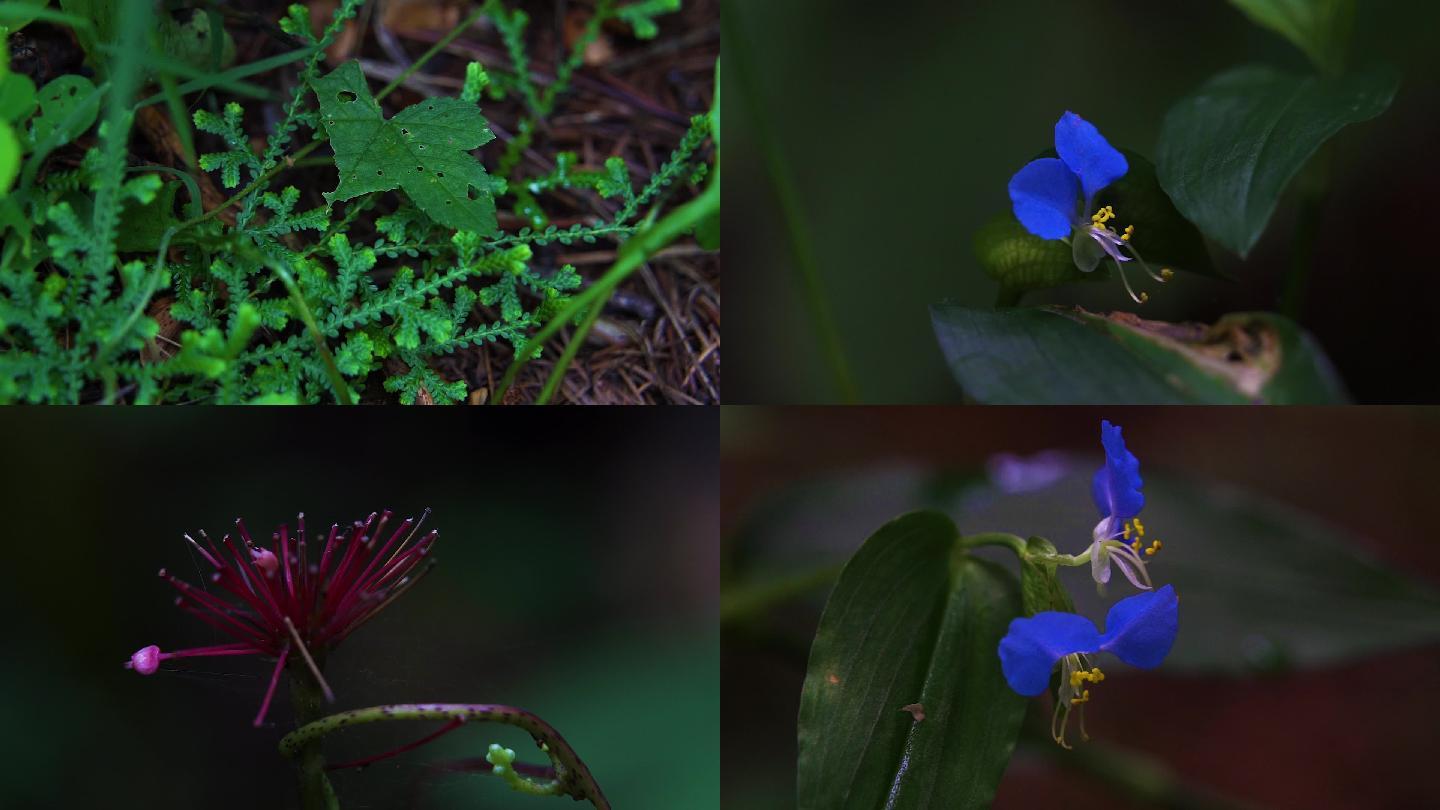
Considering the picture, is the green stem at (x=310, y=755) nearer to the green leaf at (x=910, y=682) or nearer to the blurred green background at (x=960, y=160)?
the green leaf at (x=910, y=682)

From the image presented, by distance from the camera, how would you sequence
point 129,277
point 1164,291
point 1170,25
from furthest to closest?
point 1170,25
point 1164,291
point 129,277

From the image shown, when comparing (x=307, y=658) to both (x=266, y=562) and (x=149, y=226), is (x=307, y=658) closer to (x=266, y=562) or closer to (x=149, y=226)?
(x=266, y=562)

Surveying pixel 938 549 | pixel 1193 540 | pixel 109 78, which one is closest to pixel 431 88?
pixel 109 78

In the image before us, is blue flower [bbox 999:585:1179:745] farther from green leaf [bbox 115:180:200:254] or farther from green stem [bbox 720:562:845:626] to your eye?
green leaf [bbox 115:180:200:254]

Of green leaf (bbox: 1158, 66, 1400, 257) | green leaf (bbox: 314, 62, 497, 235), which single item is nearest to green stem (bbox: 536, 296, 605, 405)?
green leaf (bbox: 314, 62, 497, 235)

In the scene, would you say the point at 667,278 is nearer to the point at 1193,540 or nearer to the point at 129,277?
the point at 129,277

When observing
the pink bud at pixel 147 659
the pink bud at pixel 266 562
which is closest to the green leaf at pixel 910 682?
the pink bud at pixel 266 562
